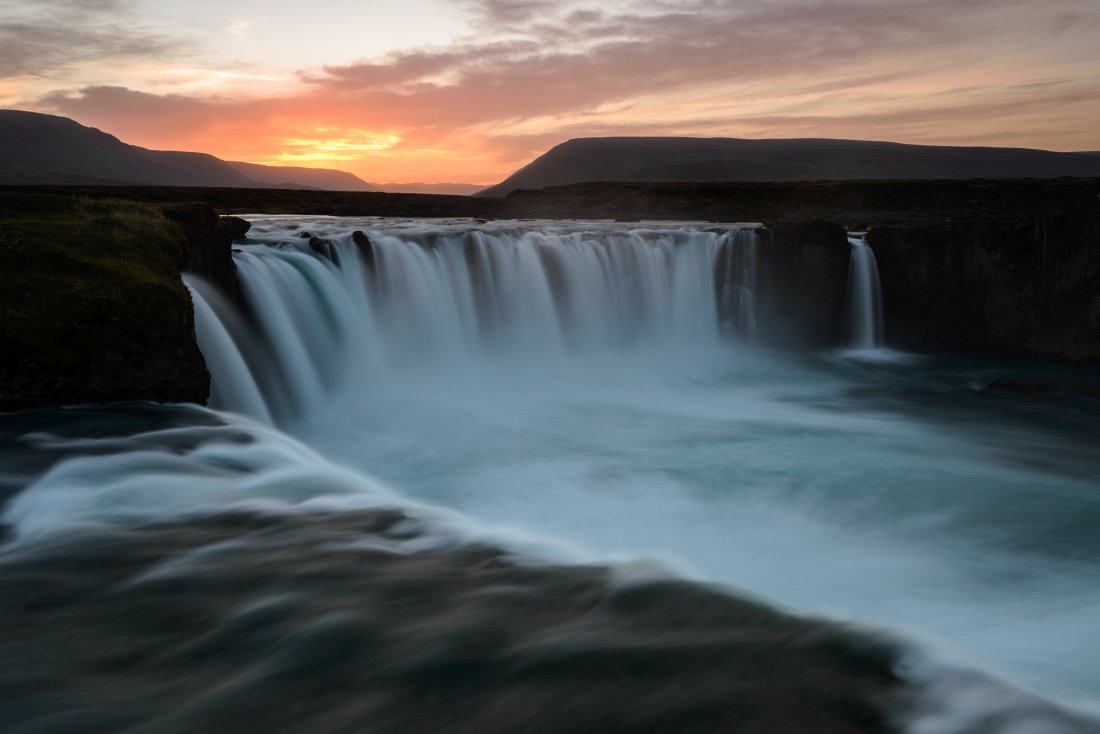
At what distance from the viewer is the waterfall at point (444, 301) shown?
1164 centimetres

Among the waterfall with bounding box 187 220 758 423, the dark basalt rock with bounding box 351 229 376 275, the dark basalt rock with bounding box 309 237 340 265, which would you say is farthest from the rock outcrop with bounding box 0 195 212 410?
the dark basalt rock with bounding box 351 229 376 275

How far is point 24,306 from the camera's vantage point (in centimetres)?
784

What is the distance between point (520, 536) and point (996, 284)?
16962mm

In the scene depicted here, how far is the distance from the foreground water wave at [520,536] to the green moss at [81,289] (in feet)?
2.33

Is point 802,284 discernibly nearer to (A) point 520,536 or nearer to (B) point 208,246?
(B) point 208,246

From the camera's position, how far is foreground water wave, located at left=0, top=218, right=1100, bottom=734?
3262 millimetres

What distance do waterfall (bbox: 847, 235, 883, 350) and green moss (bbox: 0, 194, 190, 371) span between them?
50.2 ft

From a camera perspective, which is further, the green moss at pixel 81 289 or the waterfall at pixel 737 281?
the waterfall at pixel 737 281

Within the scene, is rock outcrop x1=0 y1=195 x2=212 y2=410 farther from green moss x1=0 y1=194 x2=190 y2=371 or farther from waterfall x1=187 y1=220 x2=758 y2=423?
waterfall x1=187 y1=220 x2=758 y2=423

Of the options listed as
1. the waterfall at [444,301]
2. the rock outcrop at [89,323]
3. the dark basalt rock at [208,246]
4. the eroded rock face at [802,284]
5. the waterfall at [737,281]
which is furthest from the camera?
the waterfall at [737,281]

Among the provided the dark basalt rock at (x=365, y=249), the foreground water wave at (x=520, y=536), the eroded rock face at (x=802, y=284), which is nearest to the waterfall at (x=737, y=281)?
the eroded rock face at (x=802, y=284)

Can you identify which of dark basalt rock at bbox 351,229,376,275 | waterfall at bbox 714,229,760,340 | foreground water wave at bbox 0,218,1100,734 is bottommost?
foreground water wave at bbox 0,218,1100,734

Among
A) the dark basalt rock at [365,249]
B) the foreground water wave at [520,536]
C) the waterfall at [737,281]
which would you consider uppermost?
the dark basalt rock at [365,249]

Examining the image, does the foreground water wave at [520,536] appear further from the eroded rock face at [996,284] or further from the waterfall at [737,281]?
the waterfall at [737,281]
